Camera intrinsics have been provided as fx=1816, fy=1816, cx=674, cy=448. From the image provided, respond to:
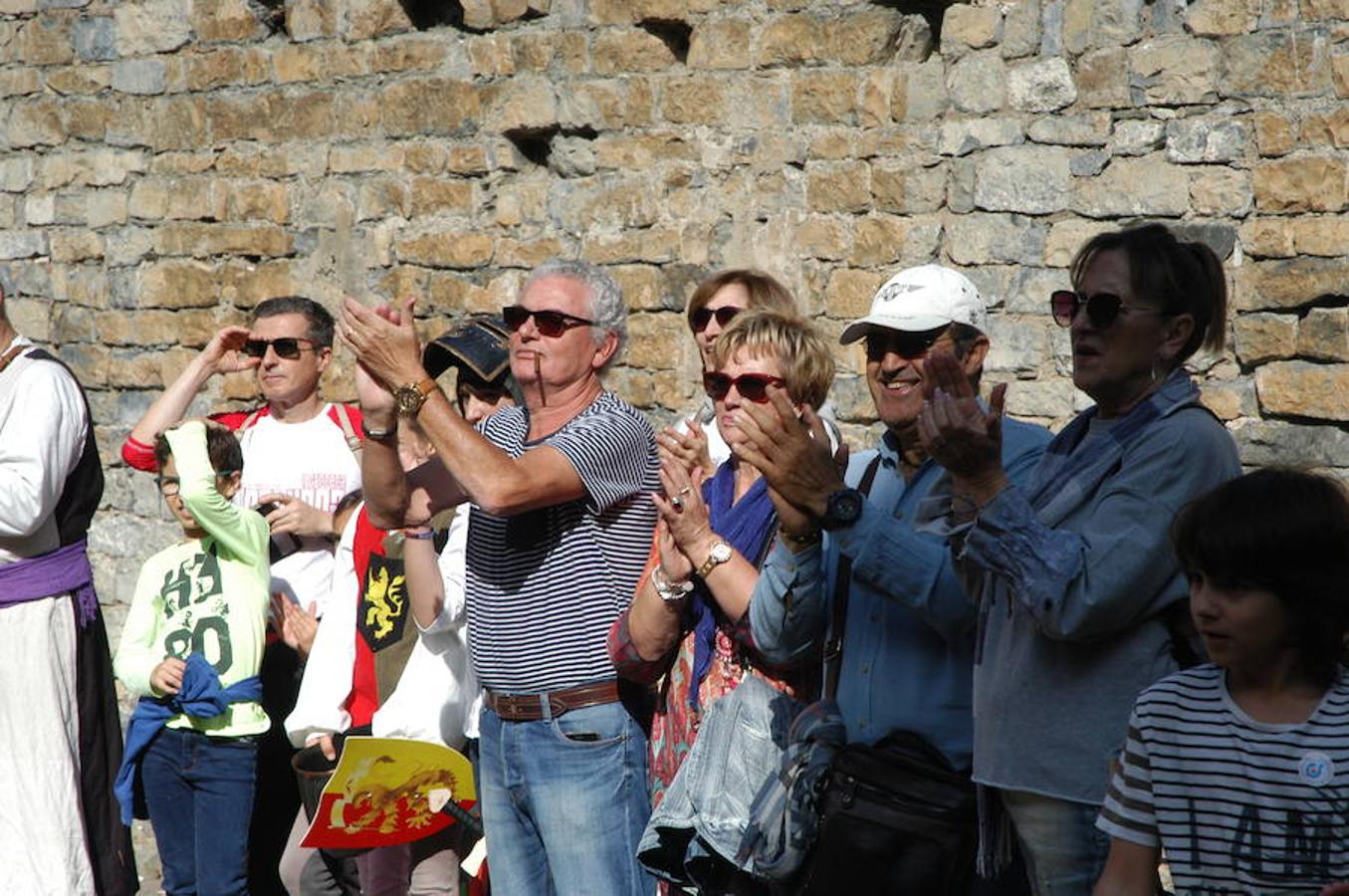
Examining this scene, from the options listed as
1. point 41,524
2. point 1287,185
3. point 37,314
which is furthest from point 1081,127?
point 37,314

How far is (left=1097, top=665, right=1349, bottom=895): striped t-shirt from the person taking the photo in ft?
7.81

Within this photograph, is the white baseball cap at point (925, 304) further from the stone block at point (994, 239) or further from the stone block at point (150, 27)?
the stone block at point (150, 27)

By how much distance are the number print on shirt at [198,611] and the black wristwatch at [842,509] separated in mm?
2386

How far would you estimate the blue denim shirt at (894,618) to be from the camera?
3.21 metres

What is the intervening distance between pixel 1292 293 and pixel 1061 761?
98.3 inches

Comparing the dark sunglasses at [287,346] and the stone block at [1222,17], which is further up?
the stone block at [1222,17]

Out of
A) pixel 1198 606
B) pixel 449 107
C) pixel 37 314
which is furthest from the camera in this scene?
pixel 37 314

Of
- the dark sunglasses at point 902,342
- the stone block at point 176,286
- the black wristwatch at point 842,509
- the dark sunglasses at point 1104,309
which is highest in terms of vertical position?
the dark sunglasses at point 1104,309

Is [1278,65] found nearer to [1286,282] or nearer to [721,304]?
[1286,282]

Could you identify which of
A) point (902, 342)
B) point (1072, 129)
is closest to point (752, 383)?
point (902, 342)

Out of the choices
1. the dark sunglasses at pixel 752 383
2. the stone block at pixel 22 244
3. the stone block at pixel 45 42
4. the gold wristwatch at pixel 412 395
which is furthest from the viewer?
the stone block at pixel 22 244

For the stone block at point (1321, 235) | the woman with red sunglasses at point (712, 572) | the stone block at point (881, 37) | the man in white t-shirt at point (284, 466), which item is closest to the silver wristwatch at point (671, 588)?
the woman with red sunglasses at point (712, 572)

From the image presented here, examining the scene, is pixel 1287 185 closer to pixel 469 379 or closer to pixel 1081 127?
pixel 1081 127

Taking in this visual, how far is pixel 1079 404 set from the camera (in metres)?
5.39
